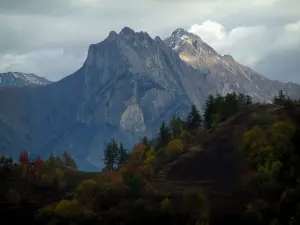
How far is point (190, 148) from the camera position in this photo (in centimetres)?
11212

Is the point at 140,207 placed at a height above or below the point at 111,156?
below

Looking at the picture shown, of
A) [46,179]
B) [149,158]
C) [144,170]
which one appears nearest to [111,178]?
[144,170]

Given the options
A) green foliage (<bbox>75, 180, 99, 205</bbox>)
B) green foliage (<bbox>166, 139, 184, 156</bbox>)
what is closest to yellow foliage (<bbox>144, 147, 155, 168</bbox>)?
green foliage (<bbox>166, 139, 184, 156</bbox>)

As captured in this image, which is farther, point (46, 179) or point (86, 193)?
point (46, 179)

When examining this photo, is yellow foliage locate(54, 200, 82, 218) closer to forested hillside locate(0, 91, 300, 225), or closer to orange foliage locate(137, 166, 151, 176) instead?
forested hillside locate(0, 91, 300, 225)

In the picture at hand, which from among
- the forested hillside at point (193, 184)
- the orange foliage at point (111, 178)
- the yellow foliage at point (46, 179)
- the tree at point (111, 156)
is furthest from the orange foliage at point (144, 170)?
the tree at point (111, 156)

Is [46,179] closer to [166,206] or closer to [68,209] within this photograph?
[68,209]

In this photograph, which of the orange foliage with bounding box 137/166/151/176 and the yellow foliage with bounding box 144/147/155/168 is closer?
the orange foliage with bounding box 137/166/151/176

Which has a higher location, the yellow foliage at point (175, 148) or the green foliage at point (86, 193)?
the yellow foliage at point (175, 148)

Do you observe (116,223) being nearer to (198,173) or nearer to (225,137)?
(198,173)

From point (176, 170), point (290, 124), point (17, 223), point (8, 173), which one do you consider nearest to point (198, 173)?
point (176, 170)

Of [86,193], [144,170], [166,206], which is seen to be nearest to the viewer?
[166,206]

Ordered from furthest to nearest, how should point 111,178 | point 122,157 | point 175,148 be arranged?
point 122,157 < point 175,148 < point 111,178

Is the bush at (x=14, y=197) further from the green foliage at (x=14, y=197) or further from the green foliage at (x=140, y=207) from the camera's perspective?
the green foliage at (x=140, y=207)
